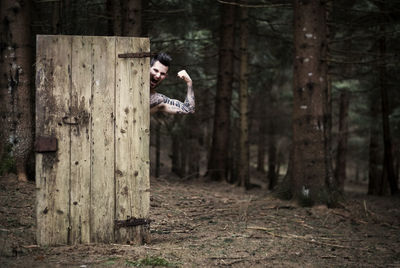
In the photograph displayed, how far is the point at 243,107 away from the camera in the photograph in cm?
1431

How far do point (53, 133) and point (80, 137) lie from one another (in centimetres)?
31

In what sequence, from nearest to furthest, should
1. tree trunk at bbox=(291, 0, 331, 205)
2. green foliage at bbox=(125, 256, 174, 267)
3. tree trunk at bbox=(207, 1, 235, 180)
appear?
1. green foliage at bbox=(125, 256, 174, 267)
2. tree trunk at bbox=(291, 0, 331, 205)
3. tree trunk at bbox=(207, 1, 235, 180)

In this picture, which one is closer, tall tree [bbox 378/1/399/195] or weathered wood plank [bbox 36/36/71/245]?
weathered wood plank [bbox 36/36/71/245]

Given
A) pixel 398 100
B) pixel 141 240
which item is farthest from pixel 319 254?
pixel 398 100

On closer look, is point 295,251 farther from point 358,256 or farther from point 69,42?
point 69,42

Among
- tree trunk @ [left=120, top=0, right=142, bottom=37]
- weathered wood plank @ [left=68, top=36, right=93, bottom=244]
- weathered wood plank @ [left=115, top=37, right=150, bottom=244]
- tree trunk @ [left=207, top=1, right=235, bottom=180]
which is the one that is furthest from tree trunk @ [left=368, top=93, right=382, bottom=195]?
weathered wood plank @ [left=68, top=36, right=93, bottom=244]

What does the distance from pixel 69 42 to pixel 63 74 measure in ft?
1.26

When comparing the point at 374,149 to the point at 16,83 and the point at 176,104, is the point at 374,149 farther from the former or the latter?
the point at 16,83

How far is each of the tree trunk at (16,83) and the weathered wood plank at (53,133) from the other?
11.2 feet

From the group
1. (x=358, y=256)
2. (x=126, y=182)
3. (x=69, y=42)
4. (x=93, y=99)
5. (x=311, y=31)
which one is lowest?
(x=358, y=256)

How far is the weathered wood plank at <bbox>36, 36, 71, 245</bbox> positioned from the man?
3.65 ft

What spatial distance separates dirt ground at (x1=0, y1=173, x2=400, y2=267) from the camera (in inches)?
196

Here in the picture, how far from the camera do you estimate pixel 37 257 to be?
187 inches

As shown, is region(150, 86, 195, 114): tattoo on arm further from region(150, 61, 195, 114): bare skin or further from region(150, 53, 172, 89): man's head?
region(150, 53, 172, 89): man's head
